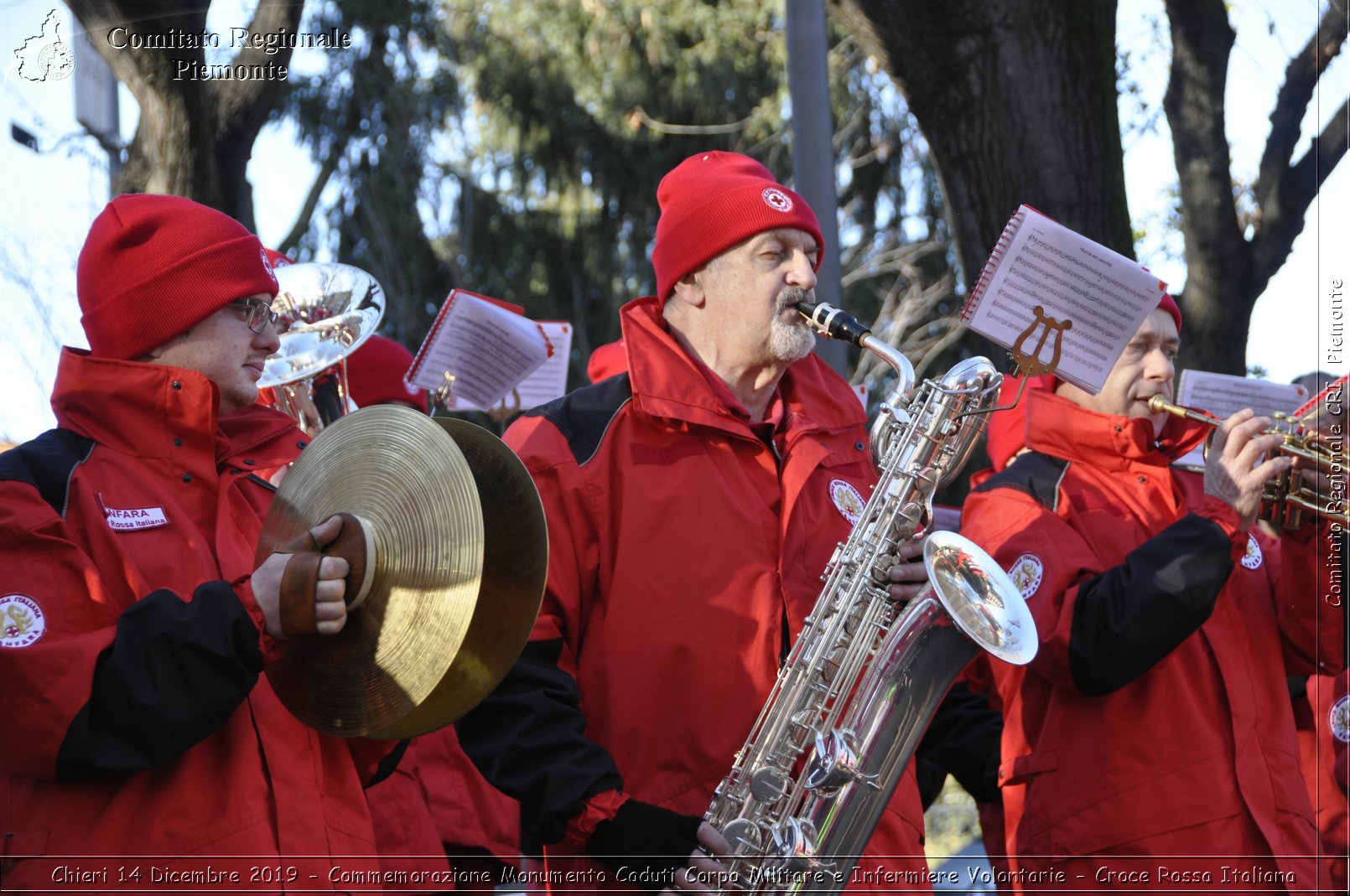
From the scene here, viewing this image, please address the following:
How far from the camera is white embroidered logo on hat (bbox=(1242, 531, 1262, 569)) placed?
439 cm

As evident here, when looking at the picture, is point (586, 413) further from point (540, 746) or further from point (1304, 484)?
point (1304, 484)

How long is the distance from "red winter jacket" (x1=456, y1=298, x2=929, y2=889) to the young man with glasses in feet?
1.35

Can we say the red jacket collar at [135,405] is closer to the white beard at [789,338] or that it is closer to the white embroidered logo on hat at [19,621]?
the white embroidered logo on hat at [19,621]

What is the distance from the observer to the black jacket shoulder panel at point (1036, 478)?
13.9 feet

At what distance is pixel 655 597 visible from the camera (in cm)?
339

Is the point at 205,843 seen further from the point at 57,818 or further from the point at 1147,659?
the point at 1147,659

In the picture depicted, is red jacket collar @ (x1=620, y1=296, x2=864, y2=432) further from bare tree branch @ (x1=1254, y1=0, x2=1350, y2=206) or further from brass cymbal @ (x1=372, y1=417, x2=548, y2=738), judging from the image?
bare tree branch @ (x1=1254, y1=0, x2=1350, y2=206)

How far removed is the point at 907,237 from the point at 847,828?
1330cm

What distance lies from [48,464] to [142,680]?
57 centimetres

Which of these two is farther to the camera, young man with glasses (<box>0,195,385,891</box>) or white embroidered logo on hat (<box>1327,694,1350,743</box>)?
white embroidered logo on hat (<box>1327,694,1350,743</box>)

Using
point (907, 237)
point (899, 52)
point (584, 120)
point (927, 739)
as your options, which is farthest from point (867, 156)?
point (927, 739)

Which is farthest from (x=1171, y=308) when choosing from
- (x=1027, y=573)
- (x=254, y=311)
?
(x=254, y=311)

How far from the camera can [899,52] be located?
5.66 metres

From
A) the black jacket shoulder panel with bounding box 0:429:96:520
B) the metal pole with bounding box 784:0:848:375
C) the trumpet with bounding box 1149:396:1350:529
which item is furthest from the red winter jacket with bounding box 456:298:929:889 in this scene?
the metal pole with bounding box 784:0:848:375
